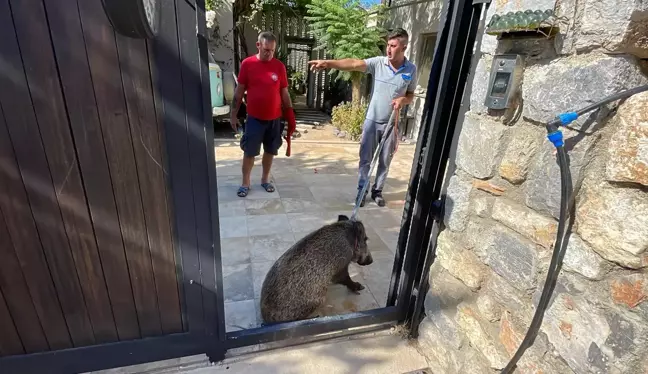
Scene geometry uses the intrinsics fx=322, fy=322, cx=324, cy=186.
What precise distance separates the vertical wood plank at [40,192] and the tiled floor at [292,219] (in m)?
0.88

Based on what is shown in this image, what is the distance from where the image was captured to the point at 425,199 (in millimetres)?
1864

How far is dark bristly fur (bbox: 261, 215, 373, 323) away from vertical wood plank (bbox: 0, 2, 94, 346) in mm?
962

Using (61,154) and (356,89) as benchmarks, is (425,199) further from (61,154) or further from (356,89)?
(356,89)

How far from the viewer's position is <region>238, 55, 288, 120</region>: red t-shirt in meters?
3.52

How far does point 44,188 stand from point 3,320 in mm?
723

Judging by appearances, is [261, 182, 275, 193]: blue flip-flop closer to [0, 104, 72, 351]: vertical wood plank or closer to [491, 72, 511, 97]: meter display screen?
[0, 104, 72, 351]: vertical wood plank

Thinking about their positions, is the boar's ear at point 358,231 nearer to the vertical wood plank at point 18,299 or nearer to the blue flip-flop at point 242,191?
the vertical wood plank at point 18,299

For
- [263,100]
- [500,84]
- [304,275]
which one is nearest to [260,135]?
[263,100]

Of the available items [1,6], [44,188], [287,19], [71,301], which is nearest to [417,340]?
[71,301]

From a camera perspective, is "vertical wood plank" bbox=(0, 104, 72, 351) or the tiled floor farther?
the tiled floor

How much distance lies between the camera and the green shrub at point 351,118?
752 centimetres

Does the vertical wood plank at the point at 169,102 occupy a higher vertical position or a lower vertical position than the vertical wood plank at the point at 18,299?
higher

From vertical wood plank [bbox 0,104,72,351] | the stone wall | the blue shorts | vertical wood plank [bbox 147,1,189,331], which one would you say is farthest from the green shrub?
vertical wood plank [bbox 0,104,72,351]

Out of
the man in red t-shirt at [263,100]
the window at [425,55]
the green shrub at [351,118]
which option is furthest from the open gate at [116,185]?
the window at [425,55]
